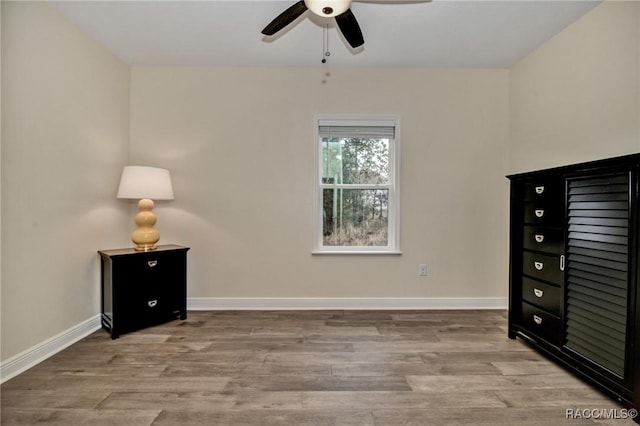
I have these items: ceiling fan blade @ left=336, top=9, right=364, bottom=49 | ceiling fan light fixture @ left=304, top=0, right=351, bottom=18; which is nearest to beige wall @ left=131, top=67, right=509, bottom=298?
ceiling fan blade @ left=336, top=9, right=364, bottom=49

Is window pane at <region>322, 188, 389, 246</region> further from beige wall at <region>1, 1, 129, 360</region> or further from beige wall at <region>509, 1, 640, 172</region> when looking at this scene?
beige wall at <region>1, 1, 129, 360</region>

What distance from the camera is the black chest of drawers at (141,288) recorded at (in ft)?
8.05

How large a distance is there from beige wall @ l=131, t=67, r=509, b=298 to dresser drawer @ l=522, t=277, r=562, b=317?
A: 0.89 meters

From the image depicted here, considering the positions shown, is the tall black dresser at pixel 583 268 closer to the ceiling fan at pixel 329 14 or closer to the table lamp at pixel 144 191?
the ceiling fan at pixel 329 14

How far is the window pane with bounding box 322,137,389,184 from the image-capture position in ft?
10.8

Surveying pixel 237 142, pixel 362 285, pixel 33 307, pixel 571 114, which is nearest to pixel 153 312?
pixel 33 307

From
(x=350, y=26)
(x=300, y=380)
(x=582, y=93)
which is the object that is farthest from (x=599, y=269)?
(x=350, y=26)

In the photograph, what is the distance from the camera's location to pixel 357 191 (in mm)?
3311

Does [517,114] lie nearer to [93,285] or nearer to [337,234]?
[337,234]

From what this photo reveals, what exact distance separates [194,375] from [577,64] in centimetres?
368

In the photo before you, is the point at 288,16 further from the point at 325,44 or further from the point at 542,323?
the point at 542,323

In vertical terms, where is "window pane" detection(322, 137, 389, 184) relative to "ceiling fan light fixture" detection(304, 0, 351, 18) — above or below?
below

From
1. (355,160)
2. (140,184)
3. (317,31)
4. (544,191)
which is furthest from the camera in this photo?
(355,160)

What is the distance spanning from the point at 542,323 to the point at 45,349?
359cm
